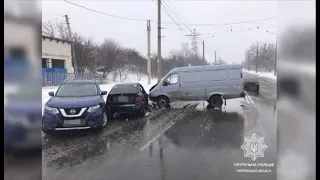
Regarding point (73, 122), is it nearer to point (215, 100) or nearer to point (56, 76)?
point (56, 76)

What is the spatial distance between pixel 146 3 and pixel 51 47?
873 millimetres

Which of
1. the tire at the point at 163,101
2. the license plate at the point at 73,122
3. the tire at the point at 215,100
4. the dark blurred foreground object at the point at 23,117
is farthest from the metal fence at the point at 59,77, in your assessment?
the tire at the point at 163,101

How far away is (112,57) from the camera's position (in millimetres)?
2816

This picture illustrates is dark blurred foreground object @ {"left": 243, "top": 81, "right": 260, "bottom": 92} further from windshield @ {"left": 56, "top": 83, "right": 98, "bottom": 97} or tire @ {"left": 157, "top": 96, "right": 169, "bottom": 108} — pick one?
tire @ {"left": 157, "top": 96, "right": 169, "bottom": 108}

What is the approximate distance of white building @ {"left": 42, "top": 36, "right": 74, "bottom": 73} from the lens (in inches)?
94.8

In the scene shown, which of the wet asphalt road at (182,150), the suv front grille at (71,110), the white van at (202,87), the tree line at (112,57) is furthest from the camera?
the white van at (202,87)

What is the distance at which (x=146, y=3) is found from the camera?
248 cm

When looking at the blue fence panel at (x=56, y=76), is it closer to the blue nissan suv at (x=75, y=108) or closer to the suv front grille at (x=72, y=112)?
the blue nissan suv at (x=75, y=108)

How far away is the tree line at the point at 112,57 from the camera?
2.67 metres

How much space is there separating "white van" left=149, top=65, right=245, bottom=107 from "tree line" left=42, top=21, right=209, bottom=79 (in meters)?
0.35

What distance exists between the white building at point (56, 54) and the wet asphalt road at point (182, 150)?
646 mm

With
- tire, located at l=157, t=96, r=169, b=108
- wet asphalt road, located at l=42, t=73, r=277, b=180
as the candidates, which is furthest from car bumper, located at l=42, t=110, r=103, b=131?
tire, located at l=157, t=96, r=169, b=108

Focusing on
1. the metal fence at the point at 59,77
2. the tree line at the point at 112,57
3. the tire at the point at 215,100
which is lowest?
the tire at the point at 215,100

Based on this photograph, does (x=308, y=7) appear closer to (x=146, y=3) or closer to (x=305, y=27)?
(x=305, y=27)
